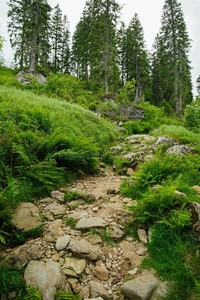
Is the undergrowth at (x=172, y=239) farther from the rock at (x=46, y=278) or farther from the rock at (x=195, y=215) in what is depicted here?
the rock at (x=46, y=278)

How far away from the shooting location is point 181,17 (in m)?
25.2

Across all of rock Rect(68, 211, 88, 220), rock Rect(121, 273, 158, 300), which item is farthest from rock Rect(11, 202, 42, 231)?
rock Rect(121, 273, 158, 300)

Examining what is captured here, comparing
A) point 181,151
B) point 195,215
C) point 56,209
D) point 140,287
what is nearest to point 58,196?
point 56,209

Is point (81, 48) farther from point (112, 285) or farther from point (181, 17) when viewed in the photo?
point (112, 285)

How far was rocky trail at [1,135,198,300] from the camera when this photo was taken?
182 centimetres

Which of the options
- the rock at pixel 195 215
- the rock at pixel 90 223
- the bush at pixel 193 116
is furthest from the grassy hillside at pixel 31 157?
the bush at pixel 193 116

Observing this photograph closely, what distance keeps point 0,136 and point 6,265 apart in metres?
2.61

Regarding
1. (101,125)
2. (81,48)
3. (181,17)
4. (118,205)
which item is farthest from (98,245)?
(81,48)

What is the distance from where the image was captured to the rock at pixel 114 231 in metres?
2.55

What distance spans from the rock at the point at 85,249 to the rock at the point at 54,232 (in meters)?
0.28

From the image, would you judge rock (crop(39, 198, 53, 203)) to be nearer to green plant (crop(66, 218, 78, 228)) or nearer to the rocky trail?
the rocky trail

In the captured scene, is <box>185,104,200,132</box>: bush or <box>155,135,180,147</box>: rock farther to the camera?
<box>185,104,200,132</box>: bush

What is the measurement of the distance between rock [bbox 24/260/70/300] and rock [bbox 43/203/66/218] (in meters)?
0.94

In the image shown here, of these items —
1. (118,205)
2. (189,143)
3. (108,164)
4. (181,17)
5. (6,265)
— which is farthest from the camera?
(181,17)
